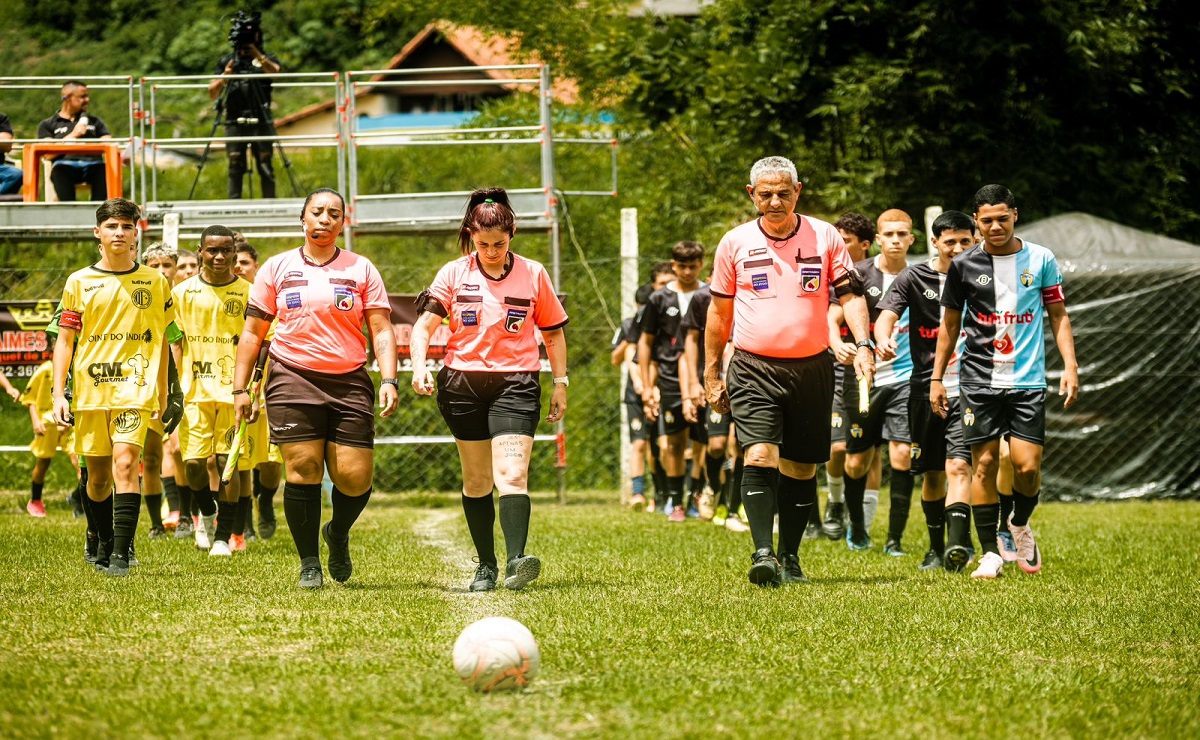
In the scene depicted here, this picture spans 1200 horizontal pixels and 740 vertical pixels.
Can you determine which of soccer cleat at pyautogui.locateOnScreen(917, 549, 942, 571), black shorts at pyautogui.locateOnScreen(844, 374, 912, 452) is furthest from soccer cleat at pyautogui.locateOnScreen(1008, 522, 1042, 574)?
black shorts at pyautogui.locateOnScreen(844, 374, 912, 452)

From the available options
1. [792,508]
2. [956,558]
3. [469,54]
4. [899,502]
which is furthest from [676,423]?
[469,54]

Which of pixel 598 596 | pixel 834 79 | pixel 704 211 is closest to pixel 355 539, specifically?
pixel 598 596

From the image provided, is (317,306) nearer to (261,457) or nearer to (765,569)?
Result: (765,569)

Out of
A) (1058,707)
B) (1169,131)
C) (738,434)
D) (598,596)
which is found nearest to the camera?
(1058,707)

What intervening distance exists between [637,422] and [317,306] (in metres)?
7.03

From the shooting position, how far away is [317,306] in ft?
23.7

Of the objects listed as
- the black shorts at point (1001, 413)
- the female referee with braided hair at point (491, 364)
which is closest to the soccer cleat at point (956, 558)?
the black shorts at point (1001, 413)

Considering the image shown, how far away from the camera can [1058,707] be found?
177 inches

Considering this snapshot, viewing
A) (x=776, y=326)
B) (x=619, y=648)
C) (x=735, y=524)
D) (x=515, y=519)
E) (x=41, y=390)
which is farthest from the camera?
(x=41, y=390)

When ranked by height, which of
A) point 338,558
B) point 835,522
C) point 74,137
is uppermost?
point 74,137

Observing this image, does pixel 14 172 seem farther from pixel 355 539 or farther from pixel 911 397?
pixel 911 397

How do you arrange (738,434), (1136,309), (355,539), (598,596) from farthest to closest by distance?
(1136,309) < (355,539) < (738,434) < (598,596)

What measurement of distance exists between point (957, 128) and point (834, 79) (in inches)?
67.9

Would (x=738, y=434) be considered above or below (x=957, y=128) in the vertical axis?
below
